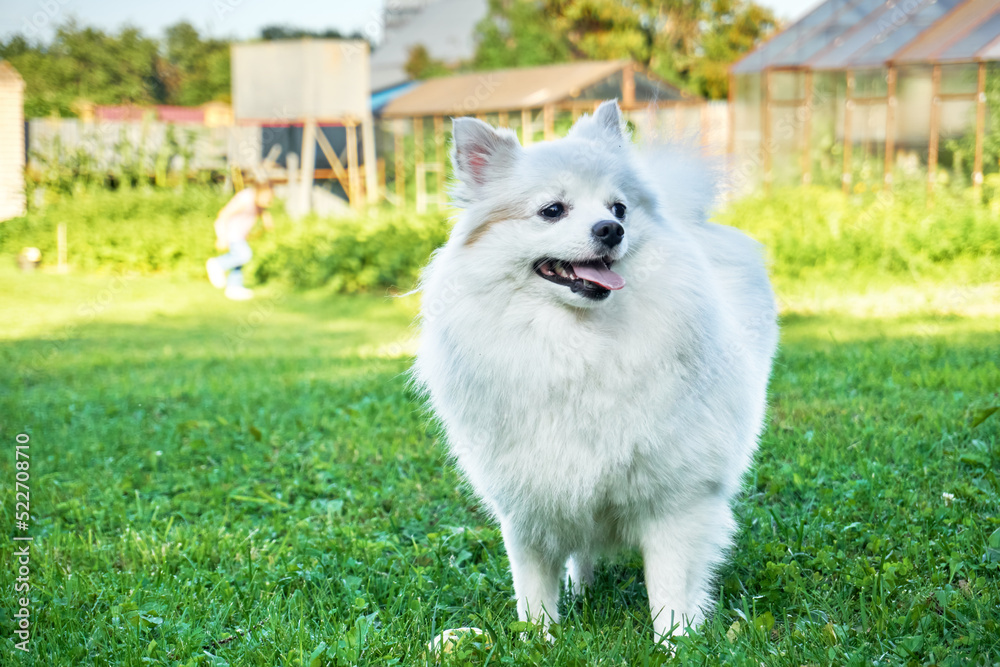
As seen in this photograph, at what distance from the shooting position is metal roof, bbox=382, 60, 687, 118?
2020 centimetres

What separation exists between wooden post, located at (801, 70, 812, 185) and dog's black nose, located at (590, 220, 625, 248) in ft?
42.7

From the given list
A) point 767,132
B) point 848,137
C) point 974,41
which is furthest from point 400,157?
point 974,41

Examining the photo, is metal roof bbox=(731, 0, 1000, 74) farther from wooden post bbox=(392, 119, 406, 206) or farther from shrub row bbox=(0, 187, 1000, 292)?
wooden post bbox=(392, 119, 406, 206)

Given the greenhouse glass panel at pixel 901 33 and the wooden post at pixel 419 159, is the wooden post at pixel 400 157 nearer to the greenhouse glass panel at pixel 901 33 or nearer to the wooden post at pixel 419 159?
the wooden post at pixel 419 159

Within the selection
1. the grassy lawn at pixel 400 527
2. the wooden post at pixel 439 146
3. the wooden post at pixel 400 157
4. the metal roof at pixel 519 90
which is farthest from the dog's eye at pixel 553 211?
the wooden post at pixel 400 157

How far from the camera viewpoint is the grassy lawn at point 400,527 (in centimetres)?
243

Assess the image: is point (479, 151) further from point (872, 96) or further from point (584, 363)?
point (872, 96)

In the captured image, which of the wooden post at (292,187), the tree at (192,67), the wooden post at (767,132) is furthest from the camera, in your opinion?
the tree at (192,67)

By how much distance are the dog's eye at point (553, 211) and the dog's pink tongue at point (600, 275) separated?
166 mm

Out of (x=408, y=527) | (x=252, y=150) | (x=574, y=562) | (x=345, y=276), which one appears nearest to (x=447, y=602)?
(x=574, y=562)

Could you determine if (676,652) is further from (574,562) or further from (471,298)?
(471,298)

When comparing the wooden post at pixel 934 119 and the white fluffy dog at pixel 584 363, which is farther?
the wooden post at pixel 934 119

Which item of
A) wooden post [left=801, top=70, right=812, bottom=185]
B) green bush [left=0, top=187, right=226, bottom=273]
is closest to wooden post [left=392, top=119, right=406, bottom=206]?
green bush [left=0, top=187, right=226, bottom=273]

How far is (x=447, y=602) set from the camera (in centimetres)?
291
